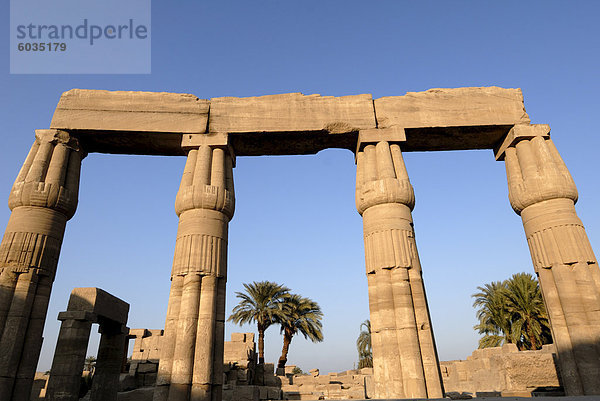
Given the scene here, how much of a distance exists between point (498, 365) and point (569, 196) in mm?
4640

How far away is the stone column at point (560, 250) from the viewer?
27.6 feet

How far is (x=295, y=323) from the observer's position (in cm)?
2544

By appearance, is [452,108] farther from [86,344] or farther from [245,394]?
[86,344]

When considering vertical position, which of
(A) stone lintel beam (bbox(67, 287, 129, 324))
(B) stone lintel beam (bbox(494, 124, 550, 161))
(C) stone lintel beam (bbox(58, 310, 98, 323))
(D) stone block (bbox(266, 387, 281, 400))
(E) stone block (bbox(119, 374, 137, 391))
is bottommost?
(D) stone block (bbox(266, 387, 281, 400))

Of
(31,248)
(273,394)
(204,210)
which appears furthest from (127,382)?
(204,210)

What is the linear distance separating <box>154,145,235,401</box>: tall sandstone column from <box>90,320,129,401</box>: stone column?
4650 millimetres

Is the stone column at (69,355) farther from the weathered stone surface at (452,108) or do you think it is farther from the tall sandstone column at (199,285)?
the weathered stone surface at (452,108)

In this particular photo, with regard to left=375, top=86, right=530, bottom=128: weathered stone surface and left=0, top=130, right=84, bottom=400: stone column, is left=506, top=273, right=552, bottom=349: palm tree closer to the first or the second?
left=375, top=86, right=530, bottom=128: weathered stone surface

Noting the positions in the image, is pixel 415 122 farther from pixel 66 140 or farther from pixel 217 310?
pixel 66 140

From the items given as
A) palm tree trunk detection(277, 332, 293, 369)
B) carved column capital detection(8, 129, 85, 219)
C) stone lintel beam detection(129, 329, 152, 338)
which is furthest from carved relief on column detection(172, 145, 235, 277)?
palm tree trunk detection(277, 332, 293, 369)

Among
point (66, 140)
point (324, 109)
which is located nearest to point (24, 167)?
point (66, 140)

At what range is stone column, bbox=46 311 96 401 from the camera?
9945 mm

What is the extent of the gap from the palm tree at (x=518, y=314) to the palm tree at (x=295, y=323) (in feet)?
33.6

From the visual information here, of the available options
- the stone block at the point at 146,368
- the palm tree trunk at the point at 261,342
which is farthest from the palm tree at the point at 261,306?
the stone block at the point at 146,368
